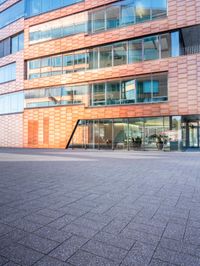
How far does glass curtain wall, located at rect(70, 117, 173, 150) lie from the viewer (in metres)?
19.6

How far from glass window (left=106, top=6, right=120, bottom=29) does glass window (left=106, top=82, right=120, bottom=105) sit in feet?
19.2

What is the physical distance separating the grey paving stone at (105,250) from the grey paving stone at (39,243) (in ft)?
1.45

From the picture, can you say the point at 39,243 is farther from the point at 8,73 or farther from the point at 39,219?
the point at 8,73

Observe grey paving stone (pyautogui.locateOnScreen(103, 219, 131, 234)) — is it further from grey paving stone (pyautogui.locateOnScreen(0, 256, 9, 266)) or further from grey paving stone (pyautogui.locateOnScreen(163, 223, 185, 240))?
grey paving stone (pyautogui.locateOnScreen(0, 256, 9, 266))

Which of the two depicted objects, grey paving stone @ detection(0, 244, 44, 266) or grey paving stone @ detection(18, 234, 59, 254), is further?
grey paving stone @ detection(18, 234, 59, 254)

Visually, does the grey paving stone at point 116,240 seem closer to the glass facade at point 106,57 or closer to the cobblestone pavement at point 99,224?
the cobblestone pavement at point 99,224

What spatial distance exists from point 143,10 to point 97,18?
4921 millimetres

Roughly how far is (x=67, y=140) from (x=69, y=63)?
8.67 meters

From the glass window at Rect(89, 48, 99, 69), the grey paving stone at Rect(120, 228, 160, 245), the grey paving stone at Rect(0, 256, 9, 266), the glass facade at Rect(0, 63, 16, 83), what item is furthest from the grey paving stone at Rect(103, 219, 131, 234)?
the glass facade at Rect(0, 63, 16, 83)

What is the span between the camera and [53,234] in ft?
10.4

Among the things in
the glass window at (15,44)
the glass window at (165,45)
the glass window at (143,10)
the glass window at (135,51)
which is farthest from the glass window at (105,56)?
the glass window at (15,44)

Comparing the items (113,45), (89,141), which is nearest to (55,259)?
(89,141)

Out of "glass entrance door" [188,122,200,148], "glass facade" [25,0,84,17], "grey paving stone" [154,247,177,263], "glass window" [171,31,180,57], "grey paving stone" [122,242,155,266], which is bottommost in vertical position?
"grey paving stone" [154,247,177,263]

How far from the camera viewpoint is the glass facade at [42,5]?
79.9 feet
